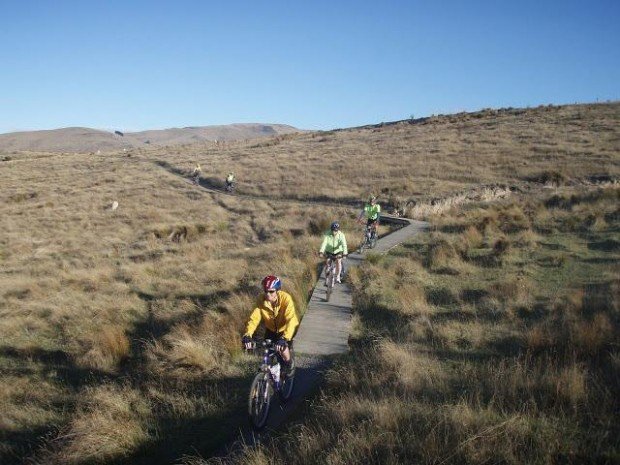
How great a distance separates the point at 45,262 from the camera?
2117 centimetres

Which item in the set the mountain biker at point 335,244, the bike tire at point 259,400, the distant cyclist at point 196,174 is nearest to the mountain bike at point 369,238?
the mountain biker at point 335,244

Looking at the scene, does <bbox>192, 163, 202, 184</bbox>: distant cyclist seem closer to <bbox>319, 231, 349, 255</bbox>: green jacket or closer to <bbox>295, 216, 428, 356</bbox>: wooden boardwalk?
<bbox>295, 216, 428, 356</bbox>: wooden boardwalk

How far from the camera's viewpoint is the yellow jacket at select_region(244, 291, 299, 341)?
6489 mm

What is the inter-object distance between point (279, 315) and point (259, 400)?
117 centimetres

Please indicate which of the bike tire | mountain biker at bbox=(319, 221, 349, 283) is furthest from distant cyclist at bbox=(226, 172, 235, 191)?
the bike tire

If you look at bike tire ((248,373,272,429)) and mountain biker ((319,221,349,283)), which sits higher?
mountain biker ((319,221,349,283))

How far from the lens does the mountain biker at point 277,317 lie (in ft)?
21.0

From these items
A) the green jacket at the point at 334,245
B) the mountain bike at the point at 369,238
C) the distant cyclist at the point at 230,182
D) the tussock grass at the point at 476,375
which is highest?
the distant cyclist at the point at 230,182

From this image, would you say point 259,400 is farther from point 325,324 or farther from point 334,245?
point 334,245

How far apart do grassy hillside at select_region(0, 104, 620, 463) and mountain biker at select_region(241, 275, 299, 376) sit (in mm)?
910

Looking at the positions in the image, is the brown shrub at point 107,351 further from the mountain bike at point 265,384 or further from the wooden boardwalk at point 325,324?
the mountain bike at point 265,384

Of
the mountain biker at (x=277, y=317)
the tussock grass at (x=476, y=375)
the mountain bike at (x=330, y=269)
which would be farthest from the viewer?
the mountain bike at (x=330, y=269)

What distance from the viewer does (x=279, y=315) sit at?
6.66 metres

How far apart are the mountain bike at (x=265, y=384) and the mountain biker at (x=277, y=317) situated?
12 centimetres
